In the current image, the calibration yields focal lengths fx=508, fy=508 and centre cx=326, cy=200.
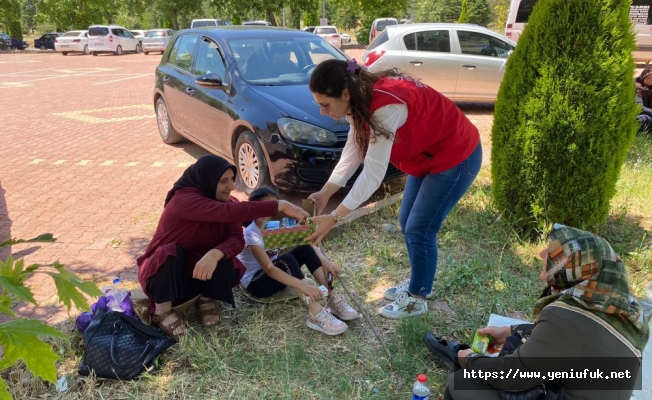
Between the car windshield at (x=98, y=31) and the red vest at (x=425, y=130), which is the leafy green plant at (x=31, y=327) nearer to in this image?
the red vest at (x=425, y=130)

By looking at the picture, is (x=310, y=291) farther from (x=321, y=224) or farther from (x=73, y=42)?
(x=73, y=42)

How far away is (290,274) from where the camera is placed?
10.4 ft

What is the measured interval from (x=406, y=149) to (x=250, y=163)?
280cm

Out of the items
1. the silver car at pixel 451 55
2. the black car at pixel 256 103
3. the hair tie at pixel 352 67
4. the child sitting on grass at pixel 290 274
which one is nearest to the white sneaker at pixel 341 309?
the child sitting on grass at pixel 290 274

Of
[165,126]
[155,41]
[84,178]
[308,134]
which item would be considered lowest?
[84,178]

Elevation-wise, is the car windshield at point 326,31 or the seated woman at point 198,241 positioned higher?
the car windshield at point 326,31

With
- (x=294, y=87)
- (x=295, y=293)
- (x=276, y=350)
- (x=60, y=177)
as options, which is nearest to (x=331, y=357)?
(x=276, y=350)

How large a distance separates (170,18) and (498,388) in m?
46.1

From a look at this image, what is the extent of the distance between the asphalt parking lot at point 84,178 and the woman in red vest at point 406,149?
209cm

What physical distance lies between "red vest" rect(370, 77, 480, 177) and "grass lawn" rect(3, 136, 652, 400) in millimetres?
971

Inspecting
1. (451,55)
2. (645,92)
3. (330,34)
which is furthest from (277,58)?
(330,34)

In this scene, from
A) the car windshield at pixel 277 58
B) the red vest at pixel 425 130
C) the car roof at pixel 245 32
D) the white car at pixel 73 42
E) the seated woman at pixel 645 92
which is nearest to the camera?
the red vest at pixel 425 130

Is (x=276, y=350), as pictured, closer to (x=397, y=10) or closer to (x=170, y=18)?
(x=397, y=10)

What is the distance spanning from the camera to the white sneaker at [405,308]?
3.22 m
